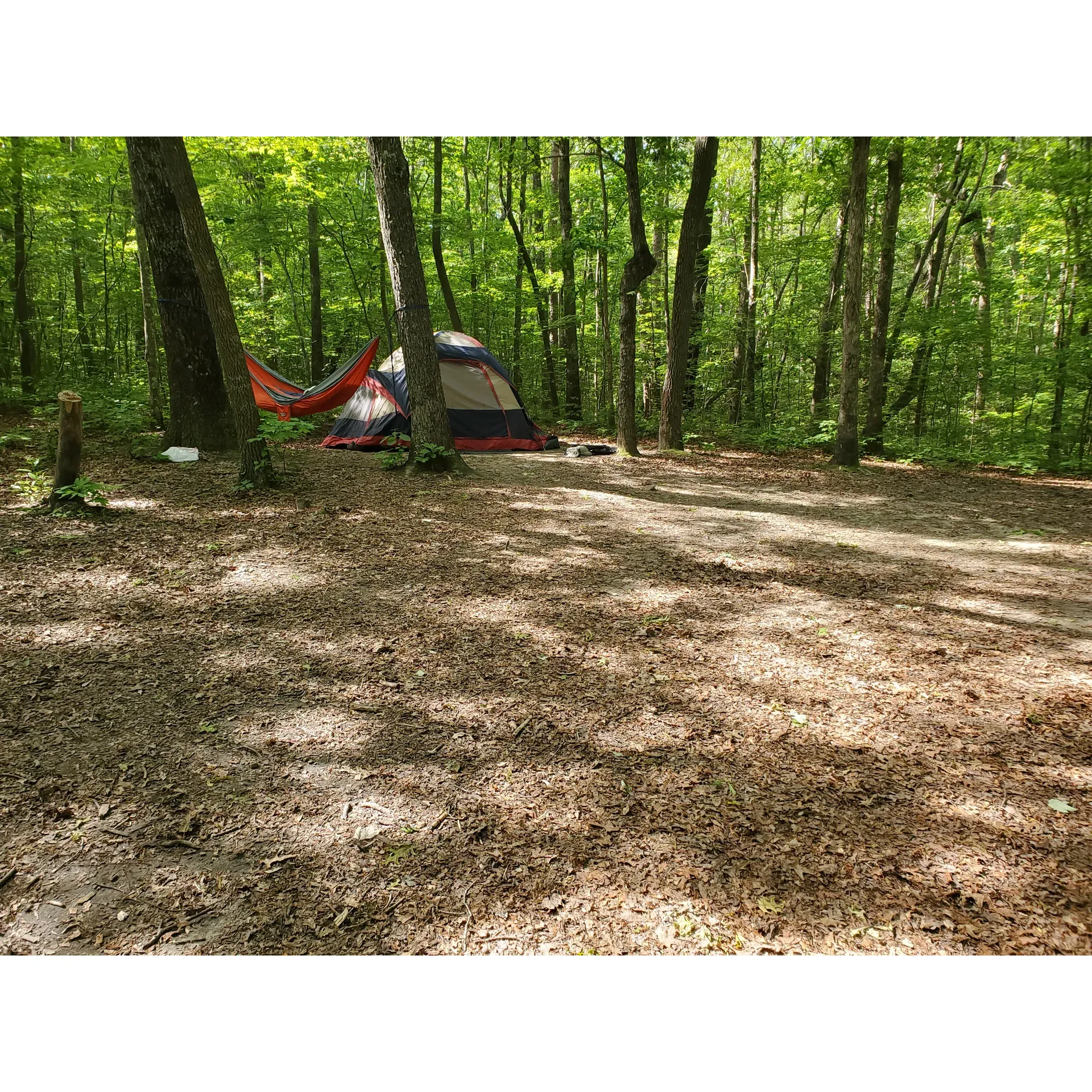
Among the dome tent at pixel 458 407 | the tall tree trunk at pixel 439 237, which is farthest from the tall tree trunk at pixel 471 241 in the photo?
the dome tent at pixel 458 407

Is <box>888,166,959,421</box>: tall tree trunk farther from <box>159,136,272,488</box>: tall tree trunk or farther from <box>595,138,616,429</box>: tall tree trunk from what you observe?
<box>159,136,272,488</box>: tall tree trunk

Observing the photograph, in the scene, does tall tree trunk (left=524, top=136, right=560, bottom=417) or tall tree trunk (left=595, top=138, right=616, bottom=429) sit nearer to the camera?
tall tree trunk (left=595, top=138, right=616, bottom=429)

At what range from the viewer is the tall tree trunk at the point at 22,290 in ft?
30.1

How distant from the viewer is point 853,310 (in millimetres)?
7930

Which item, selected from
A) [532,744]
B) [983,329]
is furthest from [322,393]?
[983,329]

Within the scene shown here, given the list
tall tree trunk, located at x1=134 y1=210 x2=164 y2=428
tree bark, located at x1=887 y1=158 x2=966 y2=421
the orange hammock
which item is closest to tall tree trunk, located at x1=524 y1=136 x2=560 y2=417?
the orange hammock

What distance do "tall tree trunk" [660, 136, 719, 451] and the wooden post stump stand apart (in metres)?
6.64

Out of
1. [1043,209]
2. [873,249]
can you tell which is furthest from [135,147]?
[873,249]

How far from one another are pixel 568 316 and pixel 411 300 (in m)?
7.47

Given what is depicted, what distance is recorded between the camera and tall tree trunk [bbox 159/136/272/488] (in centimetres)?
501

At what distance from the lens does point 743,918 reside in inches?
62.3

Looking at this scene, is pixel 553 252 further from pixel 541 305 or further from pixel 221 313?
pixel 221 313

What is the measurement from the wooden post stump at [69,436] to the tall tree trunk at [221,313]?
43.1 inches

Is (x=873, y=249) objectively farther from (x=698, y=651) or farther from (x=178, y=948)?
(x=178, y=948)
